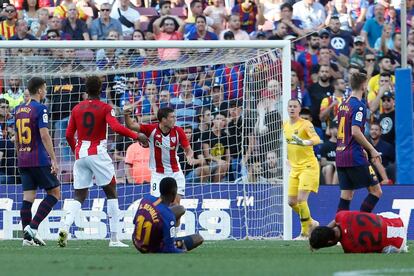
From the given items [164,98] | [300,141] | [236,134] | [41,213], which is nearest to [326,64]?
[236,134]

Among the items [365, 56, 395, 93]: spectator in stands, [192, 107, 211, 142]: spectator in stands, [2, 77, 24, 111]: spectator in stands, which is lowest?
[192, 107, 211, 142]: spectator in stands

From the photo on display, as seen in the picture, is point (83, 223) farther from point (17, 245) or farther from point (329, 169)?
point (329, 169)

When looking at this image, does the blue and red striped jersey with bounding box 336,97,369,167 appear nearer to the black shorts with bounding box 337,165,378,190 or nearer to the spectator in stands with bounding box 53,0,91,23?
the black shorts with bounding box 337,165,378,190

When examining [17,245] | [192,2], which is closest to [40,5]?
[192,2]

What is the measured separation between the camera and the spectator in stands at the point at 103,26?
73.2 feet

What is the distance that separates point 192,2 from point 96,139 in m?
10.3

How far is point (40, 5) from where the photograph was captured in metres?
23.5

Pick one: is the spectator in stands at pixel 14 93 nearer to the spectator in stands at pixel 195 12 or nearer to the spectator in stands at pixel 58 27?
the spectator in stands at pixel 58 27

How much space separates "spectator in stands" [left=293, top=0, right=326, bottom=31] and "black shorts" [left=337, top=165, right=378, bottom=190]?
9.21 meters

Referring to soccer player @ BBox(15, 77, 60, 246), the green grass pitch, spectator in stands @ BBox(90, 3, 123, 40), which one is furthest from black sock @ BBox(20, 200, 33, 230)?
spectator in stands @ BBox(90, 3, 123, 40)

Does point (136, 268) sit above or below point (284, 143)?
below

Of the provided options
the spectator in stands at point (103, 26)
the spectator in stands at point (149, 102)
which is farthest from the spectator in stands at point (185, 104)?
the spectator in stands at point (103, 26)

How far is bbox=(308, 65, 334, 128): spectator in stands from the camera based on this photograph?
20594 mm

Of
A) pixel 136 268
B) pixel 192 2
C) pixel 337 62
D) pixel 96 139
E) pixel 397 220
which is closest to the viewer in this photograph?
pixel 136 268
